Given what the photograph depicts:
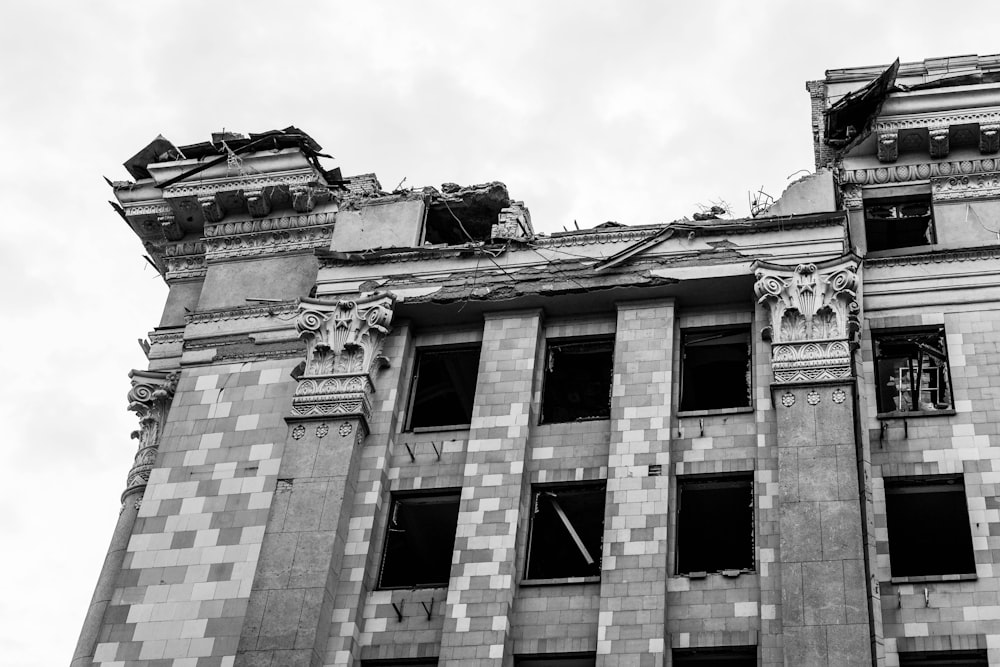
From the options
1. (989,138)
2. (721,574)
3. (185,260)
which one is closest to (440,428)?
(721,574)

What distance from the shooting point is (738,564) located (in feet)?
94.0

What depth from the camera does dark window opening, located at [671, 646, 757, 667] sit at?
81.1 feet

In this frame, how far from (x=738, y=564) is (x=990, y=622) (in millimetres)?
5456

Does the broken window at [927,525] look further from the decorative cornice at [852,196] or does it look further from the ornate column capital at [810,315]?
the decorative cornice at [852,196]

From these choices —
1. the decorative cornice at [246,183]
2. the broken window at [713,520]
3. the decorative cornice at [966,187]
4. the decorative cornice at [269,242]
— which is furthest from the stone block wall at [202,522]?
the decorative cornice at [966,187]

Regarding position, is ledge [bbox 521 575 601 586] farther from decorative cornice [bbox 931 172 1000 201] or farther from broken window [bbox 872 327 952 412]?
decorative cornice [bbox 931 172 1000 201]

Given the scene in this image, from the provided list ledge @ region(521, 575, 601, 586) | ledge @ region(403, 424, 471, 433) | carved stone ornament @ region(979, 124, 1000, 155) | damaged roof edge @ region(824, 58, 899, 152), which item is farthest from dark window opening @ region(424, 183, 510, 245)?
carved stone ornament @ region(979, 124, 1000, 155)

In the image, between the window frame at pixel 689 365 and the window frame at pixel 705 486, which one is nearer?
the window frame at pixel 705 486

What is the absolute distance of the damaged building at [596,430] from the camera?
25.4 meters

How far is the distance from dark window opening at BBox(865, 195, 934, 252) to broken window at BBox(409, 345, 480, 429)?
9.41 metres

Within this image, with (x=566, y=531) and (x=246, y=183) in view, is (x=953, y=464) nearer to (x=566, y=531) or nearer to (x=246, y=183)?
(x=566, y=531)

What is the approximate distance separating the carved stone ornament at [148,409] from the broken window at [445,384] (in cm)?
600

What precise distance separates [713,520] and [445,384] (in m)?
7.03

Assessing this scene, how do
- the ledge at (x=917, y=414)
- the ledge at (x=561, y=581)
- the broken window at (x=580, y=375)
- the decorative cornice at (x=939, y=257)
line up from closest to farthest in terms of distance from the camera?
the ledge at (x=561, y=581)
the ledge at (x=917, y=414)
the decorative cornice at (x=939, y=257)
the broken window at (x=580, y=375)
